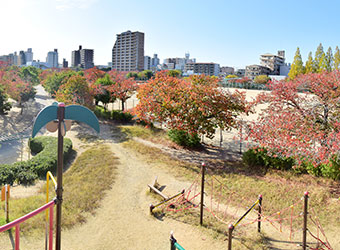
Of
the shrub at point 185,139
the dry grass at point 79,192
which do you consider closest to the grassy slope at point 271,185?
the shrub at point 185,139

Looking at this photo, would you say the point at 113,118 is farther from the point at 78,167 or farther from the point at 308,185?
the point at 308,185

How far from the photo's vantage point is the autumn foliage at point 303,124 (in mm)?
9531

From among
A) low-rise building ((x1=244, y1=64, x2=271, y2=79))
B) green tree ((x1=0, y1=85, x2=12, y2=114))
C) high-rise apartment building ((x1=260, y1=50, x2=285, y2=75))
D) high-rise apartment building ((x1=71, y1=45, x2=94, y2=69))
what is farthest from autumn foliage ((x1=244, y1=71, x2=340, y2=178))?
high-rise apartment building ((x1=71, y1=45, x2=94, y2=69))

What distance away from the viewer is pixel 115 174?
38.7ft

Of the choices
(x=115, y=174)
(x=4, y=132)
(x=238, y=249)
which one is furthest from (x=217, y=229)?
(x=4, y=132)

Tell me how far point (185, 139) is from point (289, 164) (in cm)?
599

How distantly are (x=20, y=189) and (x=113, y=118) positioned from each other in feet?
47.8

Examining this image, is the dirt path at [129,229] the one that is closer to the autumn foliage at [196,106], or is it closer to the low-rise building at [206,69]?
the autumn foliage at [196,106]

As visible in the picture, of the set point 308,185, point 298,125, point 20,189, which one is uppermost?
point 298,125

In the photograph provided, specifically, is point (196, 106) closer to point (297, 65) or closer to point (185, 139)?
point (185, 139)

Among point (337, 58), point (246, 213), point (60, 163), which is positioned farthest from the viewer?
point (337, 58)

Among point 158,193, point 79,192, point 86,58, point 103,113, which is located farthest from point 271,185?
point 86,58

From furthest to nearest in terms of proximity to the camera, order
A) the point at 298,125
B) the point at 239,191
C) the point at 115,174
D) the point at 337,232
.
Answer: the point at 115,174, the point at 298,125, the point at 239,191, the point at 337,232

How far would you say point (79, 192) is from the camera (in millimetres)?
9930
